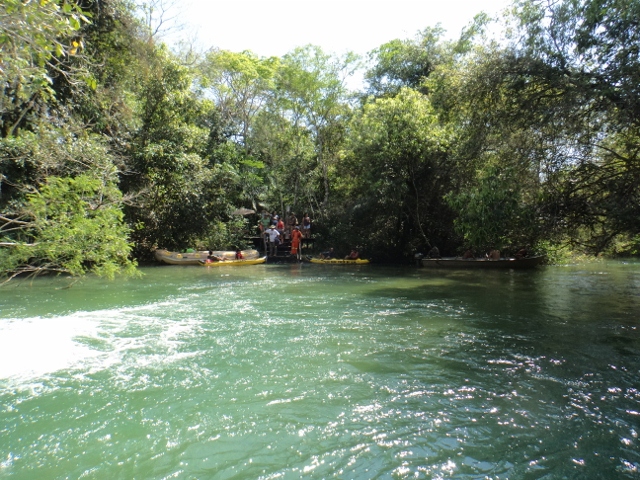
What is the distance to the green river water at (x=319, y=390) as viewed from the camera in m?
3.56

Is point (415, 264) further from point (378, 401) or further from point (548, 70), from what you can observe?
point (378, 401)

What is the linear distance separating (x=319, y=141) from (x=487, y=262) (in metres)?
11.6

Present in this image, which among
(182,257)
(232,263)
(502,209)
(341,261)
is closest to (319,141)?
(341,261)

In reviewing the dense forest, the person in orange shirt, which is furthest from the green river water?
the person in orange shirt

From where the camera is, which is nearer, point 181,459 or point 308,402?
point 181,459

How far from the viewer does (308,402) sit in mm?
4586

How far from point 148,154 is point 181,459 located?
630 inches

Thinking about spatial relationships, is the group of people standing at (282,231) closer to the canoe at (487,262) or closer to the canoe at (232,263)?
the canoe at (232,263)

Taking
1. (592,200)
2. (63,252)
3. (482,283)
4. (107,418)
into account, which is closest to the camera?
(107,418)

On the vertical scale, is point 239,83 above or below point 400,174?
above

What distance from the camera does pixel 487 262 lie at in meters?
16.2

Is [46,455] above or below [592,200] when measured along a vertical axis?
below

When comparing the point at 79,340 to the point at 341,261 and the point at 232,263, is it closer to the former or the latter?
the point at 232,263

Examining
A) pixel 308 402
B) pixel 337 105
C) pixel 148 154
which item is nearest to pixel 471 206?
pixel 308 402
